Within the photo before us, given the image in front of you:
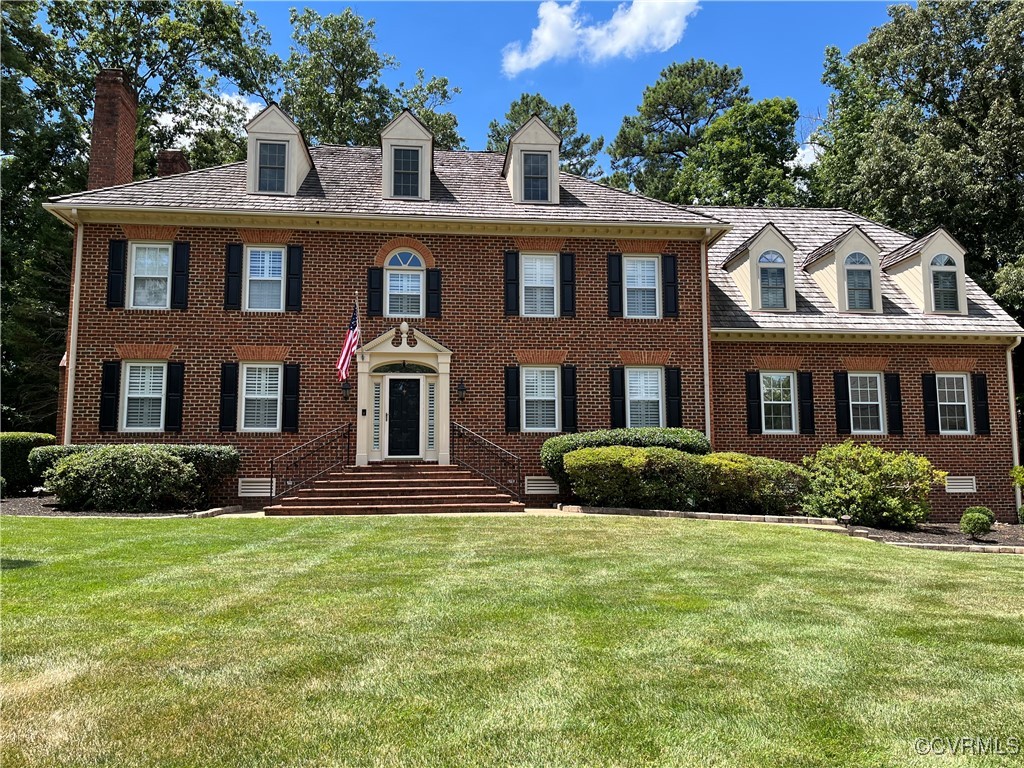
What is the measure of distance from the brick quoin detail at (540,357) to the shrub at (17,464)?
1129 cm

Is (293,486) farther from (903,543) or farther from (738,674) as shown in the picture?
(738,674)

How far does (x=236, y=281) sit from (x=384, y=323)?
355 cm

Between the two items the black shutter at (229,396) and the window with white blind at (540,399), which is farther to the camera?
the window with white blind at (540,399)

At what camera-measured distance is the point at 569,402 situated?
17000 mm

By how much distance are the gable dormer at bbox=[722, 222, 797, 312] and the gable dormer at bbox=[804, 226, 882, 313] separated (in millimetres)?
1194

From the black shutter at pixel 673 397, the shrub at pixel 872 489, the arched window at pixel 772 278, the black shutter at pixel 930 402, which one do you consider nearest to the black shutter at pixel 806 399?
the arched window at pixel 772 278

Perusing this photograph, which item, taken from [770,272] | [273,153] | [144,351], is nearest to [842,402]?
[770,272]

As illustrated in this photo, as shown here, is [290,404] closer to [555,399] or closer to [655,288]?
[555,399]

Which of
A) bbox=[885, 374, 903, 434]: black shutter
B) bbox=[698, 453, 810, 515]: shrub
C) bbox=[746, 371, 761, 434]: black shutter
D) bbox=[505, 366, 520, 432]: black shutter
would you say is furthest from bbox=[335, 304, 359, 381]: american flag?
bbox=[885, 374, 903, 434]: black shutter

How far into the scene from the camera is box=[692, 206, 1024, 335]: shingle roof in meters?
17.8

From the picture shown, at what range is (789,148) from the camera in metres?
32.2

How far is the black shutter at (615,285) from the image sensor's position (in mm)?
17406

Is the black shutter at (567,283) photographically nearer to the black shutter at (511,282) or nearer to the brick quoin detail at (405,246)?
the black shutter at (511,282)

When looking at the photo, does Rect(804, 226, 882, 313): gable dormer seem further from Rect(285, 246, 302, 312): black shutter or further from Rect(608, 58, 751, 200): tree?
Rect(608, 58, 751, 200): tree
